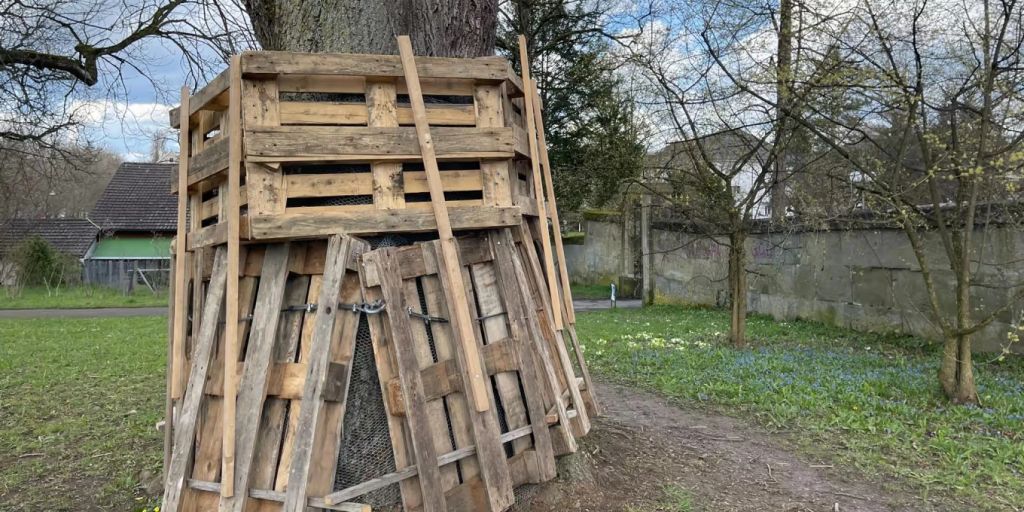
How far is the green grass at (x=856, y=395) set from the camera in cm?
521

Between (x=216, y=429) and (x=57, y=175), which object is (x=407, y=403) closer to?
(x=216, y=429)

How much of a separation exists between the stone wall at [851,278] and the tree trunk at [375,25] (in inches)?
254

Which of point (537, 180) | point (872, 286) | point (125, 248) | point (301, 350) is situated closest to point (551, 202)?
point (537, 180)

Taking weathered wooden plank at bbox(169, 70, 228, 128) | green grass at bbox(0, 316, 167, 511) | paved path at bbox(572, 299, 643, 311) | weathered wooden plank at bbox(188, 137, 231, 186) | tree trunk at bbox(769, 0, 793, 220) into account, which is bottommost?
green grass at bbox(0, 316, 167, 511)

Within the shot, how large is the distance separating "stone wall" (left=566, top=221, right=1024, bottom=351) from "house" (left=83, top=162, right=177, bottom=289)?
24235mm

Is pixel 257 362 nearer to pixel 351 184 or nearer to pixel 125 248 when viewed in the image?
pixel 351 184

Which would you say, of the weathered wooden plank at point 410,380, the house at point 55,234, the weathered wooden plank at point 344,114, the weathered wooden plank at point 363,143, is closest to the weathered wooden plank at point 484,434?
the weathered wooden plank at point 410,380

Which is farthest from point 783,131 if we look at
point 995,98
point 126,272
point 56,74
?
point 126,272

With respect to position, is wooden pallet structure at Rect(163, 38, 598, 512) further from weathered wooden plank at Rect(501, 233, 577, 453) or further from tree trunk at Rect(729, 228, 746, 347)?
tree trunk at Rect(729, 228, 746, 347)

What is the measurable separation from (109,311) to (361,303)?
21304 millimetres

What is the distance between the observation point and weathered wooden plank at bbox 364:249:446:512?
11.4 feet

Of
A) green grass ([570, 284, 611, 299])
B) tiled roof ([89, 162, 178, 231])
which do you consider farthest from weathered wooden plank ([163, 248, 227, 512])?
tiled roof ([89, 162, 178, 231])

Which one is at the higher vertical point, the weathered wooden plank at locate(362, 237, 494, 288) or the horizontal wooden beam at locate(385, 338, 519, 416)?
the weathered wooden plank at locate(362, 237, 494, 288)

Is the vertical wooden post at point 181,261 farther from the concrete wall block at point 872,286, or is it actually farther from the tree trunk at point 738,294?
the concrete wall block at point 872,286
